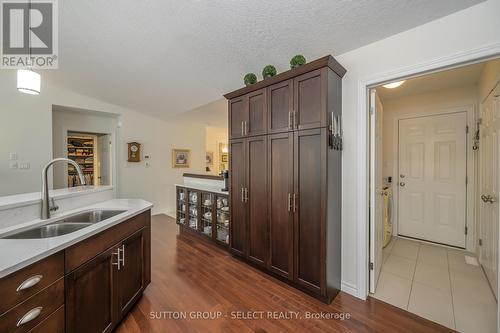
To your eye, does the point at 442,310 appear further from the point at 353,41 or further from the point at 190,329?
the point at 353,41

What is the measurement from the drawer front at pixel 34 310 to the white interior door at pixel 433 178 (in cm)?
450

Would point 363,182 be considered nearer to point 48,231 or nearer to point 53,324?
point 53,324

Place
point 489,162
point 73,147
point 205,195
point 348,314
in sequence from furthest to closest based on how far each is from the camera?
point 73,147, point 205,195, point 489,162, point 348,314

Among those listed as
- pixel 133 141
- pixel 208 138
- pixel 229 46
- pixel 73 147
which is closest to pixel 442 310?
pixel 229 46

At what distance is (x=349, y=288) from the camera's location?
209 centimetres

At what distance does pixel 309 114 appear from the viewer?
6.49 ft

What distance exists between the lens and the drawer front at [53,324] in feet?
3.36

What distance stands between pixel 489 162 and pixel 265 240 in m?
2.55

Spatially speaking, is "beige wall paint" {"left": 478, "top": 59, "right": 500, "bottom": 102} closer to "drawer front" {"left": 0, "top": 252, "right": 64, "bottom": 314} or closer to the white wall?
the white wall

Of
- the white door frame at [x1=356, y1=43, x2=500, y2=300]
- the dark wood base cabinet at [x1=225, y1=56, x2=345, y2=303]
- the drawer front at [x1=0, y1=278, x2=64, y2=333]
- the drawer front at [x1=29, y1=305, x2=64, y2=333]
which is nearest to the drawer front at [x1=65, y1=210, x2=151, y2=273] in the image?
the drawer front at [x1=0, y1=278, x2=64, y2=333]

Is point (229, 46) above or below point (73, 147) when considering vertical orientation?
above

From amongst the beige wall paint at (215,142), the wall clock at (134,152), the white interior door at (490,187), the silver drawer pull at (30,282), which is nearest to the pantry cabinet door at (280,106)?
the white interior door at (490,187)

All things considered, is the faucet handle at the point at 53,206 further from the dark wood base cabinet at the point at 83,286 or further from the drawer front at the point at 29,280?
the drawer front at the point at 29,280

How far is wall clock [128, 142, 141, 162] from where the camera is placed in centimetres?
506
